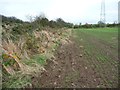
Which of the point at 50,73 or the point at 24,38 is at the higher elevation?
the point at 24,38

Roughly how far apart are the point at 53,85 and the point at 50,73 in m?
1.43

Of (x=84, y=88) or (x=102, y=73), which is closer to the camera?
(x=84, y=88)

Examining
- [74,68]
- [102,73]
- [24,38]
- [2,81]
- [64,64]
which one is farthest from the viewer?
[24,38]

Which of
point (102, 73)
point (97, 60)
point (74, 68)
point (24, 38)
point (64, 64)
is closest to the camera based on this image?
point (102, 73)

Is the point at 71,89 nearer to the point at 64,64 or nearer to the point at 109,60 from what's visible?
the point at 64,64

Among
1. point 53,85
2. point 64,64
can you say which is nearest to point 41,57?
point 64,64

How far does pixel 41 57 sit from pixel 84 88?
4078mm

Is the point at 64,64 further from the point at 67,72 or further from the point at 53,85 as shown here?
the point at 53,85

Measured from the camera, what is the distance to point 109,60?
11.1 metres

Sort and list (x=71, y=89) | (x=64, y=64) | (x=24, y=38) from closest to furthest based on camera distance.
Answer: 1. (x=71, y=89)
2. (x=64, y=64)
3. (x=24, y=38)

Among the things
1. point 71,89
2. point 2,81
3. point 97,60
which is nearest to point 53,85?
point 71,89

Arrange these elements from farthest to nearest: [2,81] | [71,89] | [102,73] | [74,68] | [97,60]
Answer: [97,60], [74,68], [102,73], [2,81], [71,89]

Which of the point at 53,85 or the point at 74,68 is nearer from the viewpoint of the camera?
the point at 53,85

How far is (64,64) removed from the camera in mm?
10359
